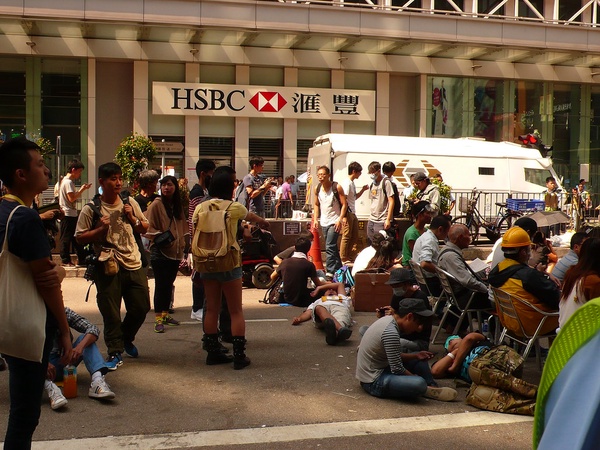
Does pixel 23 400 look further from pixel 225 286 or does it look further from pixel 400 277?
pixel 400 277

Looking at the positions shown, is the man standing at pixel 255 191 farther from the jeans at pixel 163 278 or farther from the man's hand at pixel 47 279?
the man's hand at pixel 47 279

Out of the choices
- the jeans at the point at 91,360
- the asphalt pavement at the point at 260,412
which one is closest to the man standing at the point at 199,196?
the asphalt pavement at the point at 260,412

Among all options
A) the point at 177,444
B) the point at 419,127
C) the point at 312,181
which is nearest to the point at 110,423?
the point at 177,444

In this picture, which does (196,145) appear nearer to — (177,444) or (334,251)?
(334,251)

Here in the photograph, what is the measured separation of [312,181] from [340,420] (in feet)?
50.5

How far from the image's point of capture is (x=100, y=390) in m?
5.84

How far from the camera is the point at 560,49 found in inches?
1171

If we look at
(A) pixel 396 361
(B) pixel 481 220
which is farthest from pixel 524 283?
(B) pixel 481 220

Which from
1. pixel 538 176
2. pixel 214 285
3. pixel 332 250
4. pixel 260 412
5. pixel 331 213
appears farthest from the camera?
pixel 538 176

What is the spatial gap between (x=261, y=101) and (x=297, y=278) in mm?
20760

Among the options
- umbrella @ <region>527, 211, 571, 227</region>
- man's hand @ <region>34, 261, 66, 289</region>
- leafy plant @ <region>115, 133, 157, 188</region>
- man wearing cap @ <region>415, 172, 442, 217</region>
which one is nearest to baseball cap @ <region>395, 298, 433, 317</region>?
man's hand @ <region>34, 261, 66, 289</region>

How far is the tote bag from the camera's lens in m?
3.57

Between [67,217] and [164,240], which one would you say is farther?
[67,217]

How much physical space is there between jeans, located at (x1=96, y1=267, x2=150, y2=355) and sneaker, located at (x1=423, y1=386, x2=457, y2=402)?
8.61 feet
